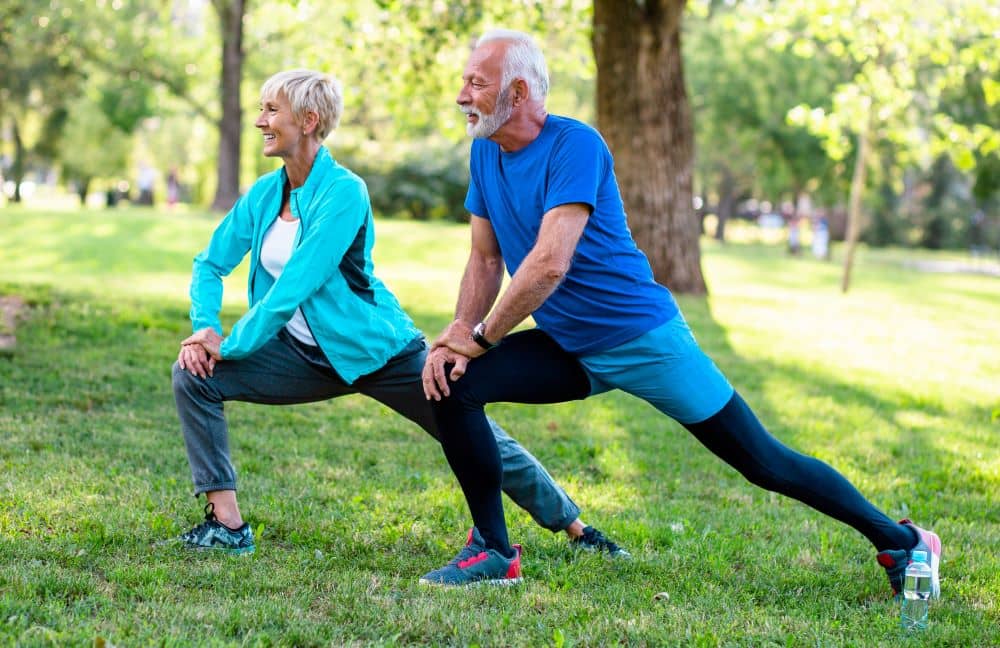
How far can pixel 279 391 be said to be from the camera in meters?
4.98

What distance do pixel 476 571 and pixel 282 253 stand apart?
55.7 inches

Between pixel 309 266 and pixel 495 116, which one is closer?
pixel 495 116

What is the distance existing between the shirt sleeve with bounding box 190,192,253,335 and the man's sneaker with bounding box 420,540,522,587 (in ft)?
4.22

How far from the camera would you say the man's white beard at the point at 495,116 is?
427cm

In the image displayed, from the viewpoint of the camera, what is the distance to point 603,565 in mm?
5113

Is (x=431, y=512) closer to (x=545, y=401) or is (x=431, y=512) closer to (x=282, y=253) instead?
(x=545, y=401)

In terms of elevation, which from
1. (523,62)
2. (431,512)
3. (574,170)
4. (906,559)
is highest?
(523,62)

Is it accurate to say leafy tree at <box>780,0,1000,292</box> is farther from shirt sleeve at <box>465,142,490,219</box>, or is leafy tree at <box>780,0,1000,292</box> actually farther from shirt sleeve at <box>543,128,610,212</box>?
shirt sleeve at <box>543,128,610,212</box>

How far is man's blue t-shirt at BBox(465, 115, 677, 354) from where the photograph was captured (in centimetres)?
431

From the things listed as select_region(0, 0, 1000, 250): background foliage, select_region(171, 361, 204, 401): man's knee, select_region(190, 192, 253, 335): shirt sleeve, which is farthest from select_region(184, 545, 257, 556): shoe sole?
select_region(0, 0, 1000, 250): background foliage

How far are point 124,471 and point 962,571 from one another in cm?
402

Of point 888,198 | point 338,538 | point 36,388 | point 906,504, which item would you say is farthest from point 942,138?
point 888,198

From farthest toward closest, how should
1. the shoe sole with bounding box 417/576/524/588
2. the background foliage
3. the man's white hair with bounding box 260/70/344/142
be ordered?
the background foliage, the man's white hair with bounding box 260/70/344/142, the shoe sole with bounding box 417/576/524/588

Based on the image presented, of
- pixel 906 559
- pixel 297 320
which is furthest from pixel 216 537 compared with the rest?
pixel 906 559
